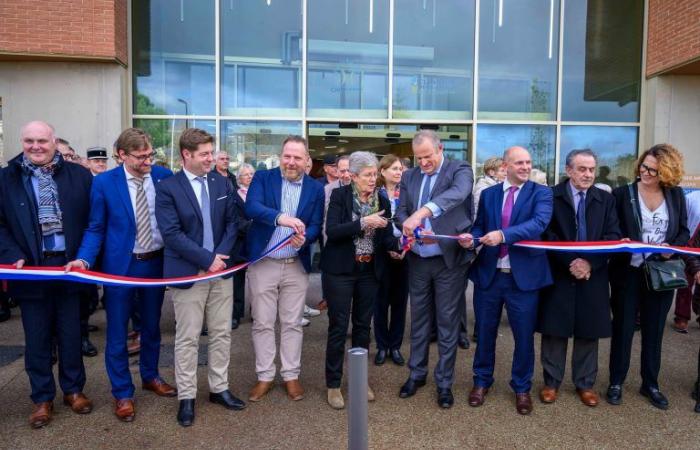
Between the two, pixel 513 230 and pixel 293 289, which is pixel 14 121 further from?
pixel 513 230

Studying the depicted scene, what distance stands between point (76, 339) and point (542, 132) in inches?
362

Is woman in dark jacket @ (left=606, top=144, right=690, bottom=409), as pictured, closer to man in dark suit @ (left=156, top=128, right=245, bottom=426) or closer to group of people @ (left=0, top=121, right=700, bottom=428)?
group of people @ (left=0, top=121, right=700, bottom=428)

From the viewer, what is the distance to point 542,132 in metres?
10.6

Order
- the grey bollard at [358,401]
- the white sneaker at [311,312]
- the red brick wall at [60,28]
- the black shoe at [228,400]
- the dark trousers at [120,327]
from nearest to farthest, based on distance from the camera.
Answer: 1. the grey bollard at [358,401]
2. the dark trousers at [120,327]
3. the black shoe at [228,400]
4. the white sneaker at [311,312]
5. the red brick wall at [60,28]

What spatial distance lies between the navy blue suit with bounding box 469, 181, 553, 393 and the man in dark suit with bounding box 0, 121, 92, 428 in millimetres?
3005

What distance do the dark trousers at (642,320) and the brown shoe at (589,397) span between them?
0.23 meters

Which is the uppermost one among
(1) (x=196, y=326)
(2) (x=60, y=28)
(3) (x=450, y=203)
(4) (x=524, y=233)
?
(2) (x=60, y=28)

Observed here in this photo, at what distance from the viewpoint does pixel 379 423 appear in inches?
151

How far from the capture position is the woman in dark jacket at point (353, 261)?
4.04 m

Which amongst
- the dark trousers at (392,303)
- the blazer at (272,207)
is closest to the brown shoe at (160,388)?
the blazer at (272,207)

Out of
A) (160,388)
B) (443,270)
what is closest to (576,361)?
(443,270)

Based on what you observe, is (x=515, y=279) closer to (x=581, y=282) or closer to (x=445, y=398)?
(x=581, y=282)

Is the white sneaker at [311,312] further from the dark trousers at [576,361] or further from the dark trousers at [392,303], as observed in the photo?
the dark trousers at [576,361]

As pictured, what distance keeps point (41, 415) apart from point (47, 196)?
5.06ft
